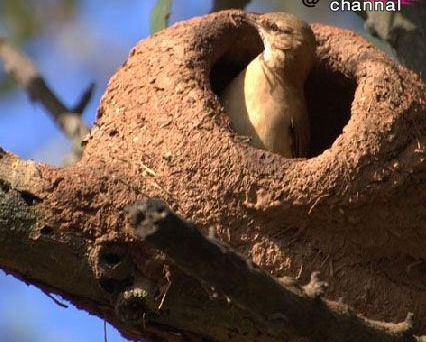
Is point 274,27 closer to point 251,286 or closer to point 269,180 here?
point 269,180

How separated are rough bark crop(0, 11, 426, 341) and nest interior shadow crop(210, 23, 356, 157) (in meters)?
0.23

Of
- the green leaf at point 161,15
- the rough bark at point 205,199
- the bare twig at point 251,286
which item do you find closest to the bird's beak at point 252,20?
the rough bark at point 205,199

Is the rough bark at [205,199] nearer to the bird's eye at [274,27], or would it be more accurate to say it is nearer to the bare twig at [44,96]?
the bare twig at [44,96]

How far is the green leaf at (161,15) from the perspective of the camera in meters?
4.63

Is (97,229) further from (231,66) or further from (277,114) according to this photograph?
(231,66)

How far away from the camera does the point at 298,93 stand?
15.3ft

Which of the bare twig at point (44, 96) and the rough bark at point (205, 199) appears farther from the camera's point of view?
the bare twig at point (44, 96)

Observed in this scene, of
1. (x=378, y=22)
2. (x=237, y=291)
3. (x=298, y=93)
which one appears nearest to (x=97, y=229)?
(x=237, y=291)

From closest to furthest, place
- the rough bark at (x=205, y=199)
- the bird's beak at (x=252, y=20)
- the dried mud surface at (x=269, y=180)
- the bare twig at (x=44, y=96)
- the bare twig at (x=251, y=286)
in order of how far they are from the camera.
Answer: the bare twig at (x=251, y=286)
the rough bark at (x=205, y=199)
the dried mud surface at (x=269, y=180)
the bare twig at (x=44, y=96)
the bird's beak at (x=252, y=20)

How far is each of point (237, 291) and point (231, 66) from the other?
2546mm

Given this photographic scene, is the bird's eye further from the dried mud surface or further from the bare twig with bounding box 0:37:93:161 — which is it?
the bare twig with bounding box 0:37:93:161

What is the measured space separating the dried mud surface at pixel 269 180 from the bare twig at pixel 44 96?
0.17 meters

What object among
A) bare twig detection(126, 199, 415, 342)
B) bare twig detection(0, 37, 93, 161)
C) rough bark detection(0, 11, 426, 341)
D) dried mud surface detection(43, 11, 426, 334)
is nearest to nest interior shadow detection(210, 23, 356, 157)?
rough bark detection(0, 11, 426, 341)

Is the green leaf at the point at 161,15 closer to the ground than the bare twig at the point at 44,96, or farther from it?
farther from it
